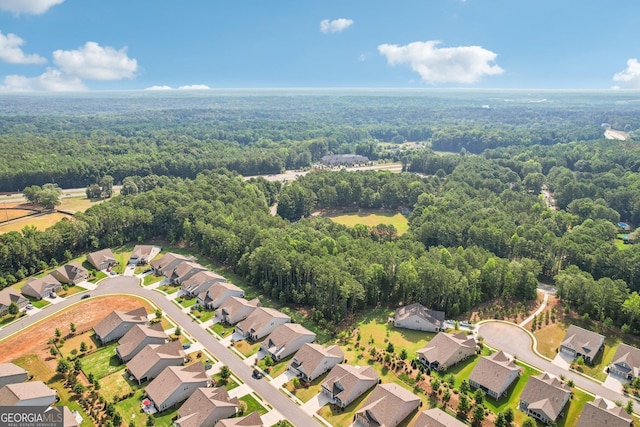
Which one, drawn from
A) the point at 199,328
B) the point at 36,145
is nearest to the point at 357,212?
the point at 199,328

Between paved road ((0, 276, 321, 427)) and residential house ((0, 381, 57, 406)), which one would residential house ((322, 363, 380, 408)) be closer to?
paved road ((0, 276, 321, 427))

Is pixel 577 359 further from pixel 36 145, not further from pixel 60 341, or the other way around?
pixel 36 145

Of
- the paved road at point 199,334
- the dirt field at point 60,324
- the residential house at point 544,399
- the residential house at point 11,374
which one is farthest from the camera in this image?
the dirt field at point 60,324

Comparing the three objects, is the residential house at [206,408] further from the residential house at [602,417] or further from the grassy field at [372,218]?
the grassy field at [372,218]

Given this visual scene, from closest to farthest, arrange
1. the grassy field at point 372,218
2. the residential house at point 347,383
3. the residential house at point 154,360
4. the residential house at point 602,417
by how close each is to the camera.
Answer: the residential house at point 602,417, the residential house at point 347,383, the residential house at point 154,360, the grassy field at point 372,218

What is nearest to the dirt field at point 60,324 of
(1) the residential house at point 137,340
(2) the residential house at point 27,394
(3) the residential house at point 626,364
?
(2) the residential house at point 27,394

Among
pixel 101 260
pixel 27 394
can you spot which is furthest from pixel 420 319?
pixel 101 260
